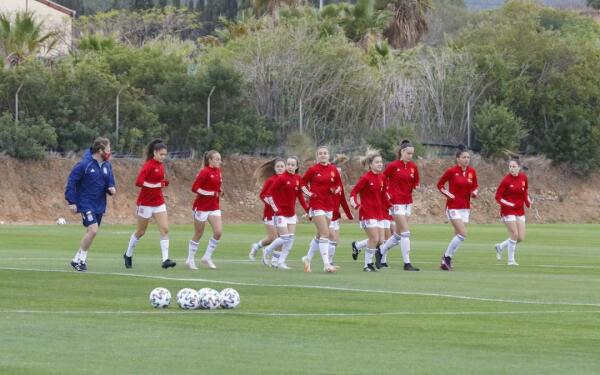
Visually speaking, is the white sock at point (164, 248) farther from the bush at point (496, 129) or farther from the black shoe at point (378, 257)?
the bush at point (496, 129)

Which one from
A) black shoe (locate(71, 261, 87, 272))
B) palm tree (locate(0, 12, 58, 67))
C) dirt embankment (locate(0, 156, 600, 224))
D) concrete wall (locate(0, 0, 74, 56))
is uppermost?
concrete wall (locate(0, 0, 74, 56))

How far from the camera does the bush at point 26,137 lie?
5606 centimetres

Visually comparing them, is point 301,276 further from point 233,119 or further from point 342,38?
point 342,38

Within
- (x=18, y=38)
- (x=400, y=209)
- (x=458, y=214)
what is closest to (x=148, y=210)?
(x=400, y=209)

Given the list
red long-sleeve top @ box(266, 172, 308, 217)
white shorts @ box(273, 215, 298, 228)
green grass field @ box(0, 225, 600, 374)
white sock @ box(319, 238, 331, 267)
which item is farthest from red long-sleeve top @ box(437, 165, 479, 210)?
white sock @ box(319, 238, 331, 267)

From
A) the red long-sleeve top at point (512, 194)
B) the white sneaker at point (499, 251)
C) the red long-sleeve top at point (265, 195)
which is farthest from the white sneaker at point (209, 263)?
the white sneaker at point (499, 251)

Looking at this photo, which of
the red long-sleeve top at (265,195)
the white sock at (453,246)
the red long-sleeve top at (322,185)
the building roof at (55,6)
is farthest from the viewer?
the building roof at (55,6)

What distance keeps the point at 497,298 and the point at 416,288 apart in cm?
206

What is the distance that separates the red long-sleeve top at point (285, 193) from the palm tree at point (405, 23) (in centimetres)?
6103

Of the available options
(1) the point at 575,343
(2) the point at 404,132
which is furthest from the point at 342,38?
(1) the point at 575,343

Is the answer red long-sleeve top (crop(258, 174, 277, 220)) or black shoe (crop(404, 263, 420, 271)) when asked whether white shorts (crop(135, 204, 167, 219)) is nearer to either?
red long-sleeve top (crop(258, 174, 277, 220))

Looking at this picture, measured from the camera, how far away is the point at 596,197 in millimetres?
69188

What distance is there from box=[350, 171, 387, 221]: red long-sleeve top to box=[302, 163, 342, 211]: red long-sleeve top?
0.43 metres

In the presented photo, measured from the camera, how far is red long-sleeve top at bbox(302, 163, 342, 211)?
24.3m
